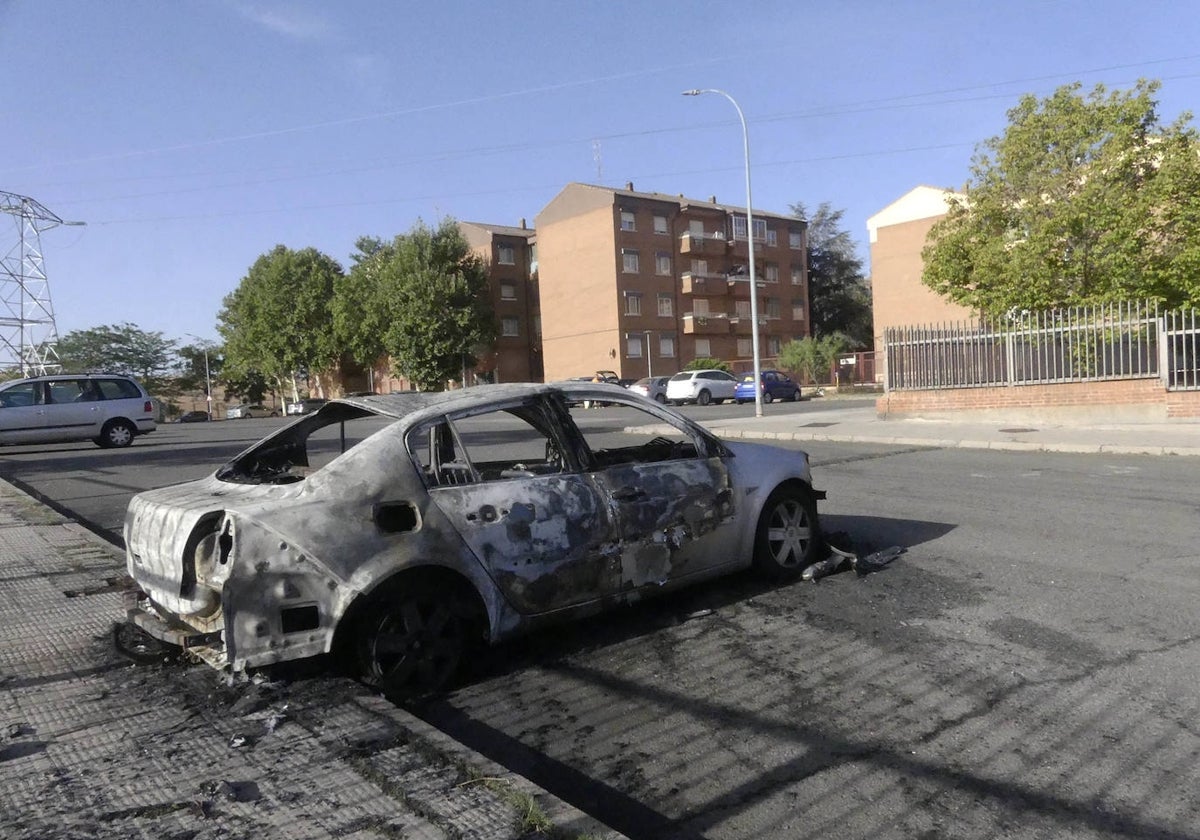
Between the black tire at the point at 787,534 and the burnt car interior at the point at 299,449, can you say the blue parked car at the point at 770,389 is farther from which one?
the burnt car interior at the point at 299,449

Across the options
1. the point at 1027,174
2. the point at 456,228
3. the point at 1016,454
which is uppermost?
the point at 456,228

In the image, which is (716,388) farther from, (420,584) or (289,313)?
(289,313)

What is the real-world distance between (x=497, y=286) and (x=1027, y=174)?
46.0m

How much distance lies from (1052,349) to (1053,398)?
1.02 m

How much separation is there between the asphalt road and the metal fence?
11939 mm

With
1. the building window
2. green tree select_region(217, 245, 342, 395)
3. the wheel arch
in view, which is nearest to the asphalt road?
the wheel arch

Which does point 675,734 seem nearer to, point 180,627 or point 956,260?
point 180,627

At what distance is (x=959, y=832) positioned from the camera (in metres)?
2.97

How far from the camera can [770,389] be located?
134 feet

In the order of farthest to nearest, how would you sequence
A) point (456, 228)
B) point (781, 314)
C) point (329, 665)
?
point (781, 314), point (456, 228), point (329, 665)

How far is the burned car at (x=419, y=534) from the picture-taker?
404 cm

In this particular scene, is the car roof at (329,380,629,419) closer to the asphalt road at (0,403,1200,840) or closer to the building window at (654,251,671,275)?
the asphalt road at (0,403,1200,840)

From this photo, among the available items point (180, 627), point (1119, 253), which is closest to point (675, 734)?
point (180, 627)

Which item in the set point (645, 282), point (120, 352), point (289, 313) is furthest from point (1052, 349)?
point (120, 352)
